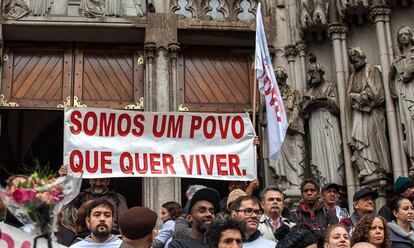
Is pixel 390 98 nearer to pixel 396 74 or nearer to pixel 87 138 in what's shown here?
pixel 396 74

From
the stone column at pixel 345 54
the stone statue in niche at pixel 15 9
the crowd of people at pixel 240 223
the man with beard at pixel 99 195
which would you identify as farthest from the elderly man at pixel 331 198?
the stone statue in niche at pixel 15 9

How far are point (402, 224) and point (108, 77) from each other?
713 cm

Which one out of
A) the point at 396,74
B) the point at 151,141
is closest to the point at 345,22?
the point at 396,74

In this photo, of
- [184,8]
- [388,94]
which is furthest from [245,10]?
[388,94]

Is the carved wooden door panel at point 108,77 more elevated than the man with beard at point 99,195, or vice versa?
the carved wooden door panel at point 108,77

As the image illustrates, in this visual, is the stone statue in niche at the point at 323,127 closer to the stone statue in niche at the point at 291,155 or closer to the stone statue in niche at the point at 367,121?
the stone statue in niche at the point at 291,155

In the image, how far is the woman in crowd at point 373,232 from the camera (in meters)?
5.77

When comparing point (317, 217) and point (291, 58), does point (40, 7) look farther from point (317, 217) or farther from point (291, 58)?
point (317, 217)

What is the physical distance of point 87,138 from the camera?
9.27 meters

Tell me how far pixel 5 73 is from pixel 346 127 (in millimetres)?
6311

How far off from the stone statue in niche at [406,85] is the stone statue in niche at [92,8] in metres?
5.42

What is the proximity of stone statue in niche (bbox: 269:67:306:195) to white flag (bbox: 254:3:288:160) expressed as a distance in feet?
3.48

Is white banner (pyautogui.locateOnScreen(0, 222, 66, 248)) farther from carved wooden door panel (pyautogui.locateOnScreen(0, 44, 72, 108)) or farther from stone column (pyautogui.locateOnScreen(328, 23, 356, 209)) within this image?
carved wooden door panel (pyautogui.locateOnScreen(0, 44, 72, 108))

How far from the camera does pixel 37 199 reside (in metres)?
3.53
